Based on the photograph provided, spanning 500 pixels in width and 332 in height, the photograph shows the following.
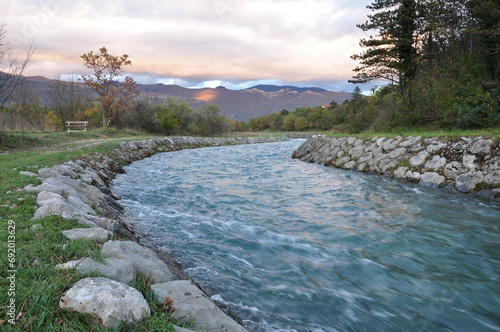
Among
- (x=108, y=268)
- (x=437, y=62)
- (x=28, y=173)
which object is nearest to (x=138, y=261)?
(x=108, y=268)

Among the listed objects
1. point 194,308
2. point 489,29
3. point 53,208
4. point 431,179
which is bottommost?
point 194,308

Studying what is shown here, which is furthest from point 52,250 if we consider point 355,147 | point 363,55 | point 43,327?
point 363,55

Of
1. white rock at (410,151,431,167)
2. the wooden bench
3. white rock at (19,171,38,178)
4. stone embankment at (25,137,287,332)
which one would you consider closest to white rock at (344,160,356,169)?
white rock at (410,151,431,167)

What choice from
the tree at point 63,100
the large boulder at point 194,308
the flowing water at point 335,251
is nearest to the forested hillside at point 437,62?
the flowing water at point 335,251

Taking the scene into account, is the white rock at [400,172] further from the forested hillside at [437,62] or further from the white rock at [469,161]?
the forested hillside at [437,62]

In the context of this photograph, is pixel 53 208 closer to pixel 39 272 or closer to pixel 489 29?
pixel 39 272

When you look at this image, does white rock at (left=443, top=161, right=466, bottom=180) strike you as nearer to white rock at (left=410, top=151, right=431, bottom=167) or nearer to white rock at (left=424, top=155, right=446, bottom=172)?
white rock at (left=424, top=155, right=446, bottom=172)

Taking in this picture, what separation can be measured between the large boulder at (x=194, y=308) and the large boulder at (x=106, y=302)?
1.02ft

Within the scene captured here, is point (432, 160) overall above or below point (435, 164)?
above

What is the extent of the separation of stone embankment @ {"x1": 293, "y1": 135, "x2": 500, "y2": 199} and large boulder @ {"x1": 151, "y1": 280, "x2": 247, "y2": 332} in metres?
8.96

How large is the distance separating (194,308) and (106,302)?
0.70m

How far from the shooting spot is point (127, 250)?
324 cm

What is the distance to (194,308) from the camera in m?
2.38

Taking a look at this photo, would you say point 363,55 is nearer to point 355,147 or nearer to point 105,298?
point 355,147
